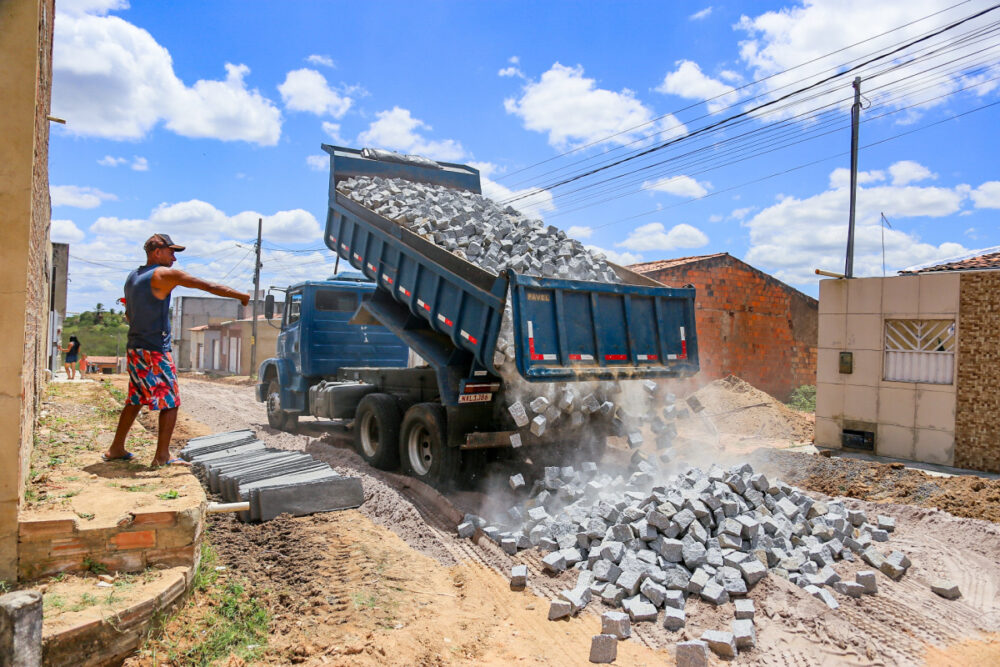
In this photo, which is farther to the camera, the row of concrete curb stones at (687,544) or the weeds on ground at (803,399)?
the weeds on ground at (803,399)

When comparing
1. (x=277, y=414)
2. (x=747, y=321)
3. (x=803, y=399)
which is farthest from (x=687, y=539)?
(x=803, y=399)

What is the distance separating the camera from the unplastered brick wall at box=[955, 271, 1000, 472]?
8.77 metres

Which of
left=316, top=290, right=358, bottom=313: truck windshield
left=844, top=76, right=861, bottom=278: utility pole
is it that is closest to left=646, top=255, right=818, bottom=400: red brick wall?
left=844, top=76, right=861, bottom=278: utility pole

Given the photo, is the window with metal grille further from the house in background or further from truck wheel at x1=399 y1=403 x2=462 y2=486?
truck wheel at x1=399 y1=403 x2=462 y2=486

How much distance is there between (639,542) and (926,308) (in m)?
6.93

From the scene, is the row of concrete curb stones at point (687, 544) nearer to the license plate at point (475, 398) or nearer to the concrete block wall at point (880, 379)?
the license plate at point (475, 398)

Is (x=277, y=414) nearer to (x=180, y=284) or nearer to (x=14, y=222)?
(x=180, y=284)

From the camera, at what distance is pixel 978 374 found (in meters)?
8.91

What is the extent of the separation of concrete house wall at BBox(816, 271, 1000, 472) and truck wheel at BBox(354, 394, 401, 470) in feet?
22.8

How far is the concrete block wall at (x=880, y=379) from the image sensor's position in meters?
9.28

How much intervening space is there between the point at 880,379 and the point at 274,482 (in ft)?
28.9

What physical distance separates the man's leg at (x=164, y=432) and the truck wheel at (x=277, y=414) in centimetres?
612

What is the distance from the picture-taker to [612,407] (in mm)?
6969

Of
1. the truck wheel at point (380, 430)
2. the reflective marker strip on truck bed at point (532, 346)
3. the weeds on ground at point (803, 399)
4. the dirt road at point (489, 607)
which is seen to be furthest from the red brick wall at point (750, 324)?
the dirt road at point (489, 607)
